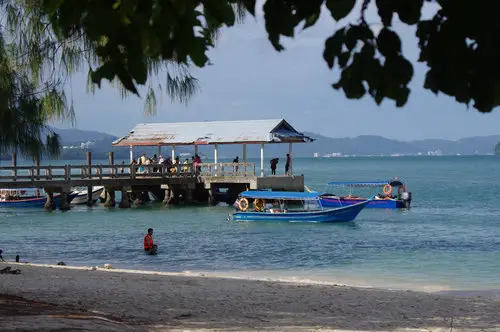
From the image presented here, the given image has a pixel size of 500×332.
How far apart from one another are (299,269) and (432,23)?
60.0ft

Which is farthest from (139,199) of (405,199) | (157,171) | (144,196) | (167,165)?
(405,199)

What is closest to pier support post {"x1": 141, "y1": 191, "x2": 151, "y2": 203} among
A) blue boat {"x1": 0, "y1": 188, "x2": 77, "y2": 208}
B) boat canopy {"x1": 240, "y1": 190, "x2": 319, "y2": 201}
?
blue boat {"x1": 0, "y1": 188, "x2": 77, "y2": 208}

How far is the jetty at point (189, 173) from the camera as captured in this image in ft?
127

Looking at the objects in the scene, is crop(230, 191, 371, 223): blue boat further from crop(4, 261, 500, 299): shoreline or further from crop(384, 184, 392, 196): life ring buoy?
crop(4, 261, 500, 299): shoreline

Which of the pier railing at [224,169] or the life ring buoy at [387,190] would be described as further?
the life ring buoy at [387,190]

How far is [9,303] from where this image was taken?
8891mm

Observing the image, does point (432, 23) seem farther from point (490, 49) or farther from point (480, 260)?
point (480, 260)

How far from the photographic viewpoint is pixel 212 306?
11.7 metres

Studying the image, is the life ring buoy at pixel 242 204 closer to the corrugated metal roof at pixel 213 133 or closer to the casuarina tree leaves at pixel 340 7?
the corrugated metal roof at pixel 213 133

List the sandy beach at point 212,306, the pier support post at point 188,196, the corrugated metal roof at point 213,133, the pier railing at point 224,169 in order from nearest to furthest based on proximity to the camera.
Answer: the sandy beach at point 212,306
the pier railing at point 224,169
the corrugated metal roof at point 213,133
the pier support post at point 188,196

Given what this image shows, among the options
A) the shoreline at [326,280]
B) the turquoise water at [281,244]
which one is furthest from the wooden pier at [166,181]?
the shoreline at [326,280]

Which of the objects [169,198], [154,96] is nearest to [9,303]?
[154,96]

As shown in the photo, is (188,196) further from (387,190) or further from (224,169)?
(387,190)

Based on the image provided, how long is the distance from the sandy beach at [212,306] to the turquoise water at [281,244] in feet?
13.5
